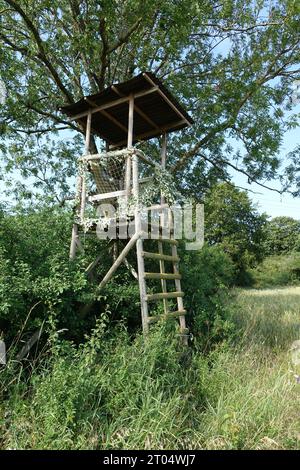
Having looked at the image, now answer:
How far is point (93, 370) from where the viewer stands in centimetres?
394

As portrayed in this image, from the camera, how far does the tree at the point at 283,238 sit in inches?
1399

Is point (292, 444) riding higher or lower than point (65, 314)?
lower

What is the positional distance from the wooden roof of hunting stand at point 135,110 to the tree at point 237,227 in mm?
19032

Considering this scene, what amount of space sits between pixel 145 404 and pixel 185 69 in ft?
28.3

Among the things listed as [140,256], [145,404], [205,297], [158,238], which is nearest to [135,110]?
[158,238]

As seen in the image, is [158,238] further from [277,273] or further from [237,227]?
[277,273]

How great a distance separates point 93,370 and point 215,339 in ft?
9.22

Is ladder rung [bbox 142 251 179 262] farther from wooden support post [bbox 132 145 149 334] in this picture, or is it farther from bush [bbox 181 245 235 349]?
bush [bbox 181 245 235 349]

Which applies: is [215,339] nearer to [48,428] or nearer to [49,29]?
[48,428]

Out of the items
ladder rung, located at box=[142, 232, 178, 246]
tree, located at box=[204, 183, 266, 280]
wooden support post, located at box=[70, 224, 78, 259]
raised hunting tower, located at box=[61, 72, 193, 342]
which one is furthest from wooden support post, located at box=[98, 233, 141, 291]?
tree, located at box=[204, 183, 266, 280]

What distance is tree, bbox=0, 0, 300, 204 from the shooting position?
770 centimetres

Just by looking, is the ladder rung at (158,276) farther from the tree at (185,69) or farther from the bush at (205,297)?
the tree at (185,69)

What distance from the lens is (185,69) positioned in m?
9.57

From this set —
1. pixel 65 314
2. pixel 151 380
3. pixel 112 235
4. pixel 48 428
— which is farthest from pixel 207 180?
pixel 48 428
